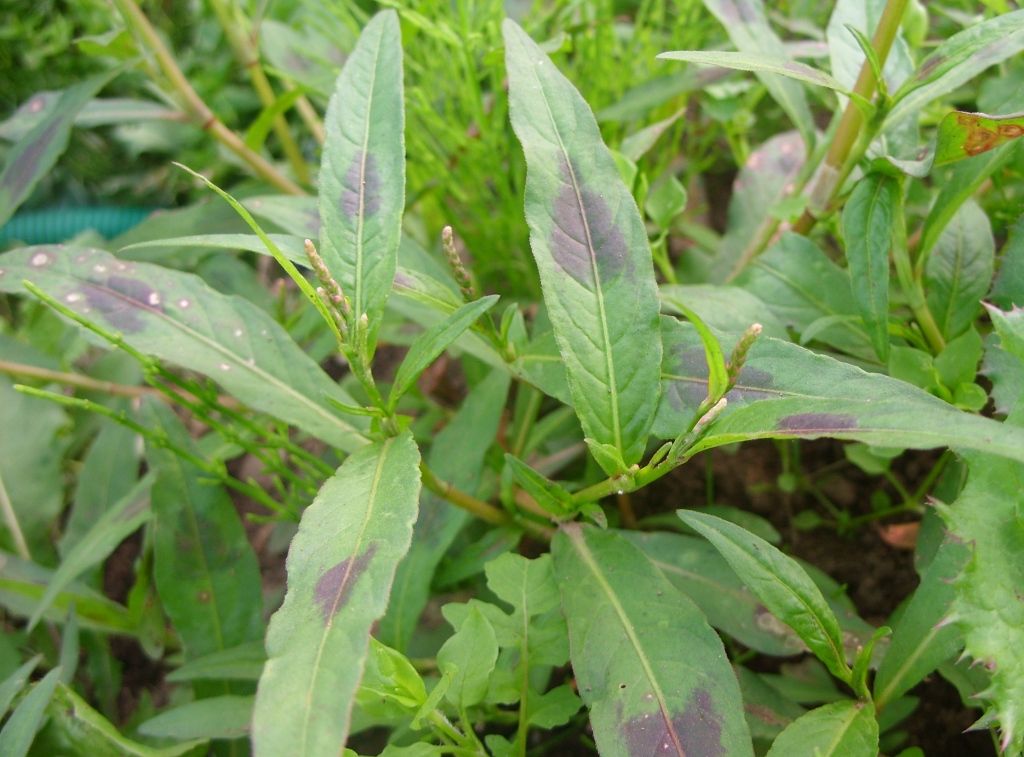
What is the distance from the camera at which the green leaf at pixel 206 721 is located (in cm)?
81

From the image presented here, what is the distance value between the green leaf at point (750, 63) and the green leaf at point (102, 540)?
81cm

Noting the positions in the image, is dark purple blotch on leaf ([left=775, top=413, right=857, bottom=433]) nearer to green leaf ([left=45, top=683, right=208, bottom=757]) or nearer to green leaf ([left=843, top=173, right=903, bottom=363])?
green leaf ([left=843, top=173, right=903, bottom=363])

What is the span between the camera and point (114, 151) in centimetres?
198

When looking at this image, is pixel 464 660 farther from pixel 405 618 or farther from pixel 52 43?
pixel 52 43

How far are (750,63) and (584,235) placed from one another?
0.22m

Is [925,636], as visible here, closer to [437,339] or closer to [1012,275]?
[1012,275]

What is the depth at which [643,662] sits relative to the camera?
25.7 inches

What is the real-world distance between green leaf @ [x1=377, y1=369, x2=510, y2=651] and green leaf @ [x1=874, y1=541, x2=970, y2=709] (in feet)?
1.56

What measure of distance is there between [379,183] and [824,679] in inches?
31.2

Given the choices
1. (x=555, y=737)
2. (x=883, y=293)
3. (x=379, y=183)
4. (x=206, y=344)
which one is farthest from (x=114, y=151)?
(x=883, y=293)

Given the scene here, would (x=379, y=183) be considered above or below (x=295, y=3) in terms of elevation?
below

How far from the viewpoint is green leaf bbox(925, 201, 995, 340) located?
0.84 m

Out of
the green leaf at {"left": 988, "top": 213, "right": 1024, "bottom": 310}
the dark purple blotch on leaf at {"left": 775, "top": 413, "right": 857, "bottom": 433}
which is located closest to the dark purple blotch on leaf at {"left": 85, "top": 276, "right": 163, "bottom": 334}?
the dark purple blotch on leaf at {"left": 775, "top": 413, "right": 857, "bottom": 433}

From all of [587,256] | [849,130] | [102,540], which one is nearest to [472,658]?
[587,256]
